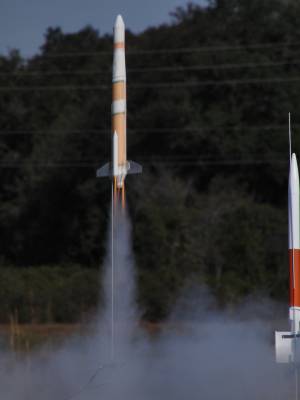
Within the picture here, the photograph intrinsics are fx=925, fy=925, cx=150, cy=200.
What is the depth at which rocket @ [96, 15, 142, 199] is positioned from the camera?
542 inches

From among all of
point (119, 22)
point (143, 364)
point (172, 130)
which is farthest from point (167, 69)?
point (143, 364)

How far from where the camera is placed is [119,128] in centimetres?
1388

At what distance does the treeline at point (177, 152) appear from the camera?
29.6 meters

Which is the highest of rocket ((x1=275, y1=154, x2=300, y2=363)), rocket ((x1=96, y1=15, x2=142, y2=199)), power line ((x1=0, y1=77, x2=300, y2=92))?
power line ((x1=0, y1=77, x2=300, y2=92))

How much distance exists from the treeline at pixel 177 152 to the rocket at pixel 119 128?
13.5 meters

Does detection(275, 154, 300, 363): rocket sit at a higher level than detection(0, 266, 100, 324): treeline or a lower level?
higher

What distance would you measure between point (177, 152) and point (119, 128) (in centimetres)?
2141

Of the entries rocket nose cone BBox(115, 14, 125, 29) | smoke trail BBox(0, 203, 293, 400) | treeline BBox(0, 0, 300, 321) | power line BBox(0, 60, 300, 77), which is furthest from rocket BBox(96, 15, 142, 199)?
power line BBox(0, 60, 300, 77)

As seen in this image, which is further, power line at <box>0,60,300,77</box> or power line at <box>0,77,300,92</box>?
power line at <box>0,60,300,77</box>

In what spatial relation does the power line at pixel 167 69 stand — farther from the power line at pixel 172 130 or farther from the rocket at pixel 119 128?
the rocket at pixel 119 128

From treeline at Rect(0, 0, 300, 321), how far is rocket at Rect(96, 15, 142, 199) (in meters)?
13.5

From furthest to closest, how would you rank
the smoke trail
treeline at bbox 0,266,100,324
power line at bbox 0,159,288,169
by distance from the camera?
power line at bbox 0,159,288,169
treeline at bbox 0,266,100,324
the smoke trail

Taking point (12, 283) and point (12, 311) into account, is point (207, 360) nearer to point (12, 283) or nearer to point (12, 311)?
point (12, 311)

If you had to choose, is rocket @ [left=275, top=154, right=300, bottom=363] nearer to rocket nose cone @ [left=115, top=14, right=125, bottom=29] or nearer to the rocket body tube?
the rocket body tube
